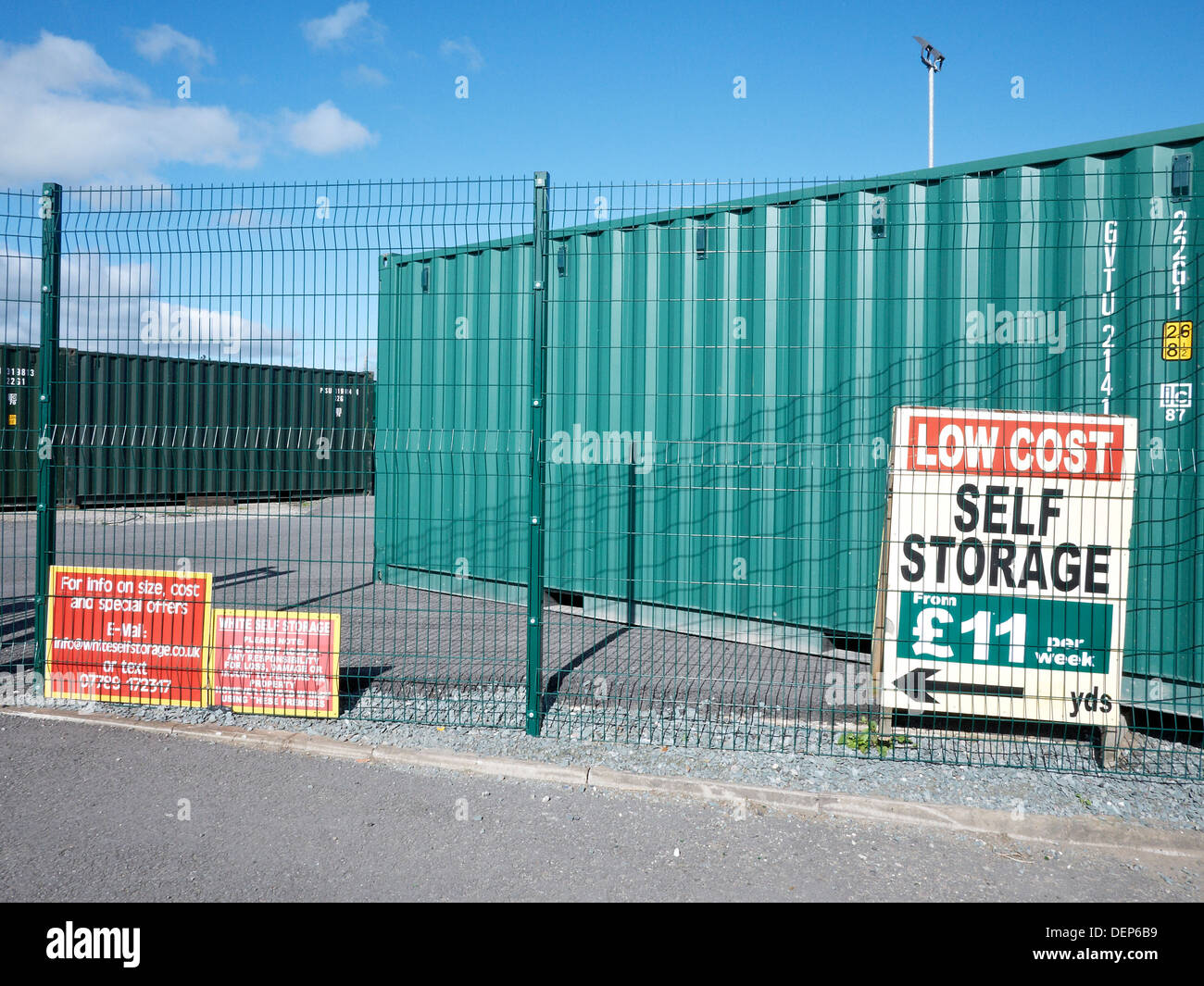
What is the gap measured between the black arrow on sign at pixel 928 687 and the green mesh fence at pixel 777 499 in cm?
1

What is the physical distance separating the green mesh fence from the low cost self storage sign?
0.02m

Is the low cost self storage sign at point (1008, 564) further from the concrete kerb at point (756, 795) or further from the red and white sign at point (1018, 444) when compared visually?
the concrete kerb at point (756, 795)

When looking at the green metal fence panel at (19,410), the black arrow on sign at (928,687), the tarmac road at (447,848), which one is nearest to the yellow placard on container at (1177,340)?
the black arrow on sign at (928,687)

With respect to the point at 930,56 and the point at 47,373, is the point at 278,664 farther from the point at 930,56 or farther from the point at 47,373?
the point at 930,56

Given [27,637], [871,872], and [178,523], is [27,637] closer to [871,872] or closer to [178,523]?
[871,872]

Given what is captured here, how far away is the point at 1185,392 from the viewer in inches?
209

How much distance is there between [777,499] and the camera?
7195mm

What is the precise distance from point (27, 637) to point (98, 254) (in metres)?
3.43

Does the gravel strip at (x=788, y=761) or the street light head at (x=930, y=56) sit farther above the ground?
the street light head at (x=930, y=56)

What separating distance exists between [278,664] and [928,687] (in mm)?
3863

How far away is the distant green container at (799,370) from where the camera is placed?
539cm

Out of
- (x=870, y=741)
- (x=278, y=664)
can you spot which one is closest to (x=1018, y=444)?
(x=870, y=741)

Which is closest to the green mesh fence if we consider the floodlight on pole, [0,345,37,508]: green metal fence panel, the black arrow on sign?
the black arrow on sign
